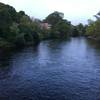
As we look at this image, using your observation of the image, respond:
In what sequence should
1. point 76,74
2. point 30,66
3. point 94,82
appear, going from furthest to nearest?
point 30,66 < point 76,74 < point 94,82

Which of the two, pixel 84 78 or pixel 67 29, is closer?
pixel 84 78

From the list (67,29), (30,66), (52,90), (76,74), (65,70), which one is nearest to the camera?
(52,90)

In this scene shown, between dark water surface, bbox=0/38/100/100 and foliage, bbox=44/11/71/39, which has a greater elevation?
foliage, bbox=44/11/71/39

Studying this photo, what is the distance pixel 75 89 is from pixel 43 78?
225 inches

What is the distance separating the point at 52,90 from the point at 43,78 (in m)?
4.94

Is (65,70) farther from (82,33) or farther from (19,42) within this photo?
(82,33)

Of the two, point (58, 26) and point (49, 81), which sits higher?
point (58, 26)

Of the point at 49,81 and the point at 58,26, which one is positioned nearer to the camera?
the point at 49,81

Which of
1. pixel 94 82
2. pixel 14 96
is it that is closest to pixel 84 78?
pixel 94 82

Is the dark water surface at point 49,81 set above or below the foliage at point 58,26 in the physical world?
below

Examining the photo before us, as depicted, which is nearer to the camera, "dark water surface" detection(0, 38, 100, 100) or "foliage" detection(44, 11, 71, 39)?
"dark water surface" detection(0, 38, 100, 100)

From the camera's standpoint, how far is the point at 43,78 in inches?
1114

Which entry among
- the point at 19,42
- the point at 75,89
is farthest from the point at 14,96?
the point at 19,42

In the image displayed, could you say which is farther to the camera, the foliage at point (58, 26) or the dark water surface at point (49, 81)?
the foliage at point (58, 26)
